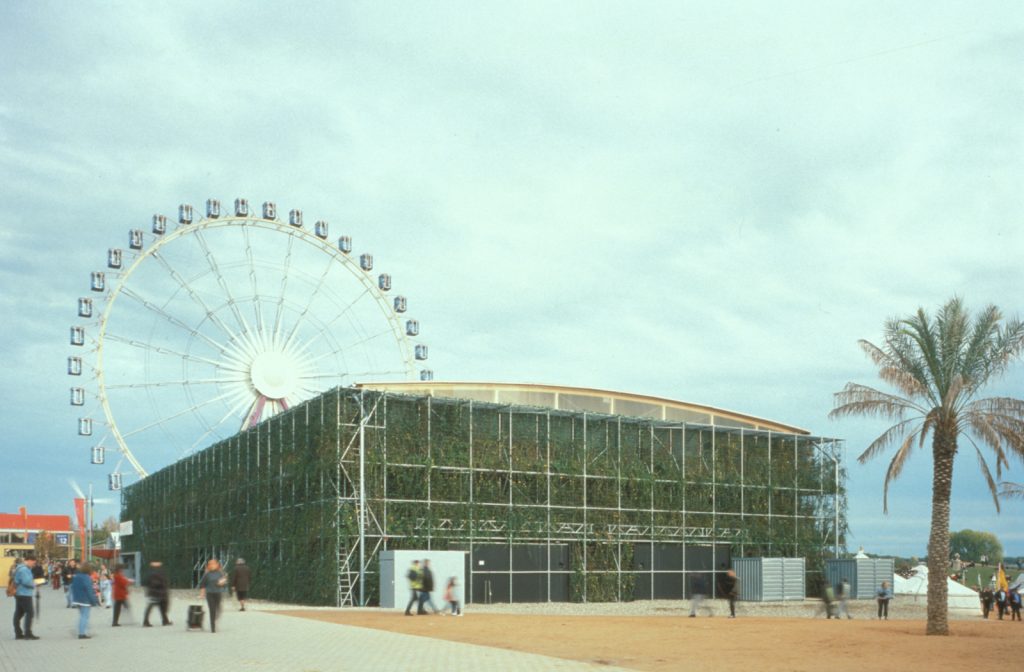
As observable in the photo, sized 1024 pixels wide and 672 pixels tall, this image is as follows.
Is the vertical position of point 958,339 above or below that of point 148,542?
above

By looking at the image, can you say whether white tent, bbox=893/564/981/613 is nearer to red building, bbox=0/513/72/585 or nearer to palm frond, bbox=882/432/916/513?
palm frond, bbox=882/432/916/513

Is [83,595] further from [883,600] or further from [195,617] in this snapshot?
[883,600]

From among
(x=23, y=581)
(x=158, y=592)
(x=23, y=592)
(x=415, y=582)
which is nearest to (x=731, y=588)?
(x=415, y=582)

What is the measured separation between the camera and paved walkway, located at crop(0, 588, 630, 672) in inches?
674

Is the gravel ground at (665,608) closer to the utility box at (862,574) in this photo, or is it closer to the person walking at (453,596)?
→ the utility box at (862,574)

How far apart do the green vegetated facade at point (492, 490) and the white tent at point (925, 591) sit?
6081mm

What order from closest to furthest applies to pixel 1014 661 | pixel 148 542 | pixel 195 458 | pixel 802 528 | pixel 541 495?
1. pixel 1014 661
2. pixel 541 495
3. pixel 802 528
4. pixel 195 458
5. pixel 148 542

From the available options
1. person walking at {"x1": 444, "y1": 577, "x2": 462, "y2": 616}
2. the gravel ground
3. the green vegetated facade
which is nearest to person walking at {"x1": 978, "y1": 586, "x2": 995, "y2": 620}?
the gravel ground

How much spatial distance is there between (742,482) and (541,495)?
10887 mm

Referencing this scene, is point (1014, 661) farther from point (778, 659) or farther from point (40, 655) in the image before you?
point (40, 655)

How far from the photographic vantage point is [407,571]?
36875mm

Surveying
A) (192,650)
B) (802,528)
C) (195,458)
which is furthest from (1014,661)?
(195,458)

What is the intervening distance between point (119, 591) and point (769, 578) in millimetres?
30425

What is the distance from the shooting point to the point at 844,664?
19.5 m
